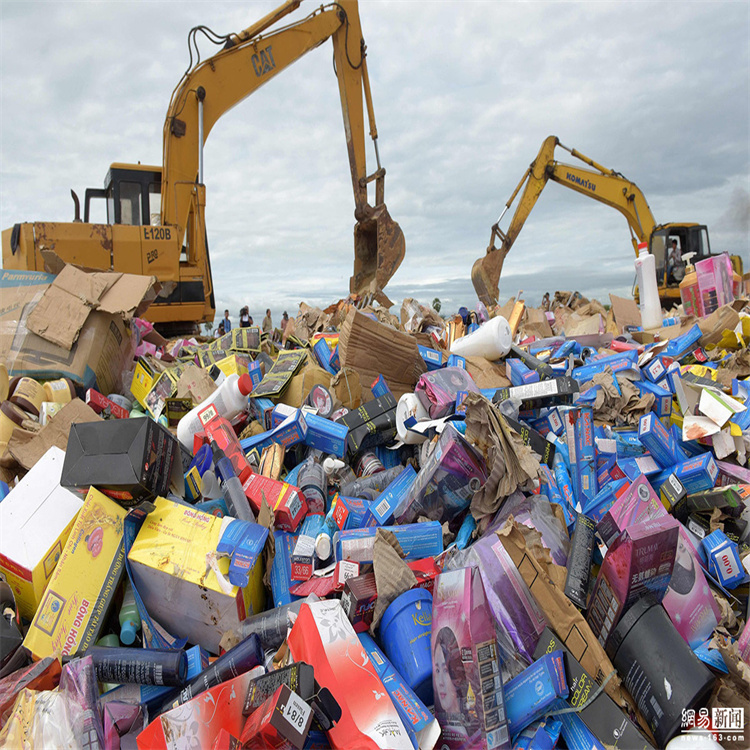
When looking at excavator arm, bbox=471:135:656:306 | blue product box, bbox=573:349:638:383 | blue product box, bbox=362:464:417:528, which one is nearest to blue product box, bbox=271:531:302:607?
blue product box, bbox=362:464:417:528

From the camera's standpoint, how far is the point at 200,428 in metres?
2.63

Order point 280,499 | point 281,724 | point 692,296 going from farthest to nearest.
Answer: point 692,296
point 280,499
point 281,724

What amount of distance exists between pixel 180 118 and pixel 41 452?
5220mm

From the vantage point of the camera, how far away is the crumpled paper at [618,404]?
271 centimetres

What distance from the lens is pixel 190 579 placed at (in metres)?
1.65

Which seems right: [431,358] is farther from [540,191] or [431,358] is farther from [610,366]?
[540,191]

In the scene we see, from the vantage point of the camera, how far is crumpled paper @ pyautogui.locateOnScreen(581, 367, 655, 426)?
2.71 meters

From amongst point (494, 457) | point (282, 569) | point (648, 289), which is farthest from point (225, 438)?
point (648, 289)

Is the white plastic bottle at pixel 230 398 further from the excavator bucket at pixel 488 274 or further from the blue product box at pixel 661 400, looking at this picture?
the excavator bucket at pixel 488 274

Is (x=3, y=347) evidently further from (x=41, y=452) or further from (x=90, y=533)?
(x=90, y=533)

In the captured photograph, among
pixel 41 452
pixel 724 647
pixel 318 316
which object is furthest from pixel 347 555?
pixel 318 316

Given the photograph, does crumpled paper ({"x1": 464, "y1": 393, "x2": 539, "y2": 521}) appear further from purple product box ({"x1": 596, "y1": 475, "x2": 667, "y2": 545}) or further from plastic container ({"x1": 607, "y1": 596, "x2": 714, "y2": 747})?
plastic container ({"x1": 607, "y1": 596, "x2": 714, "y2": 747})

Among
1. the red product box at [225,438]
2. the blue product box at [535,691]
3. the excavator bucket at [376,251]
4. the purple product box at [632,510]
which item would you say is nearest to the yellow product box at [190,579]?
the red product box at [225,438]

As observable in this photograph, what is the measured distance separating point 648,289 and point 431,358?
2671mm
